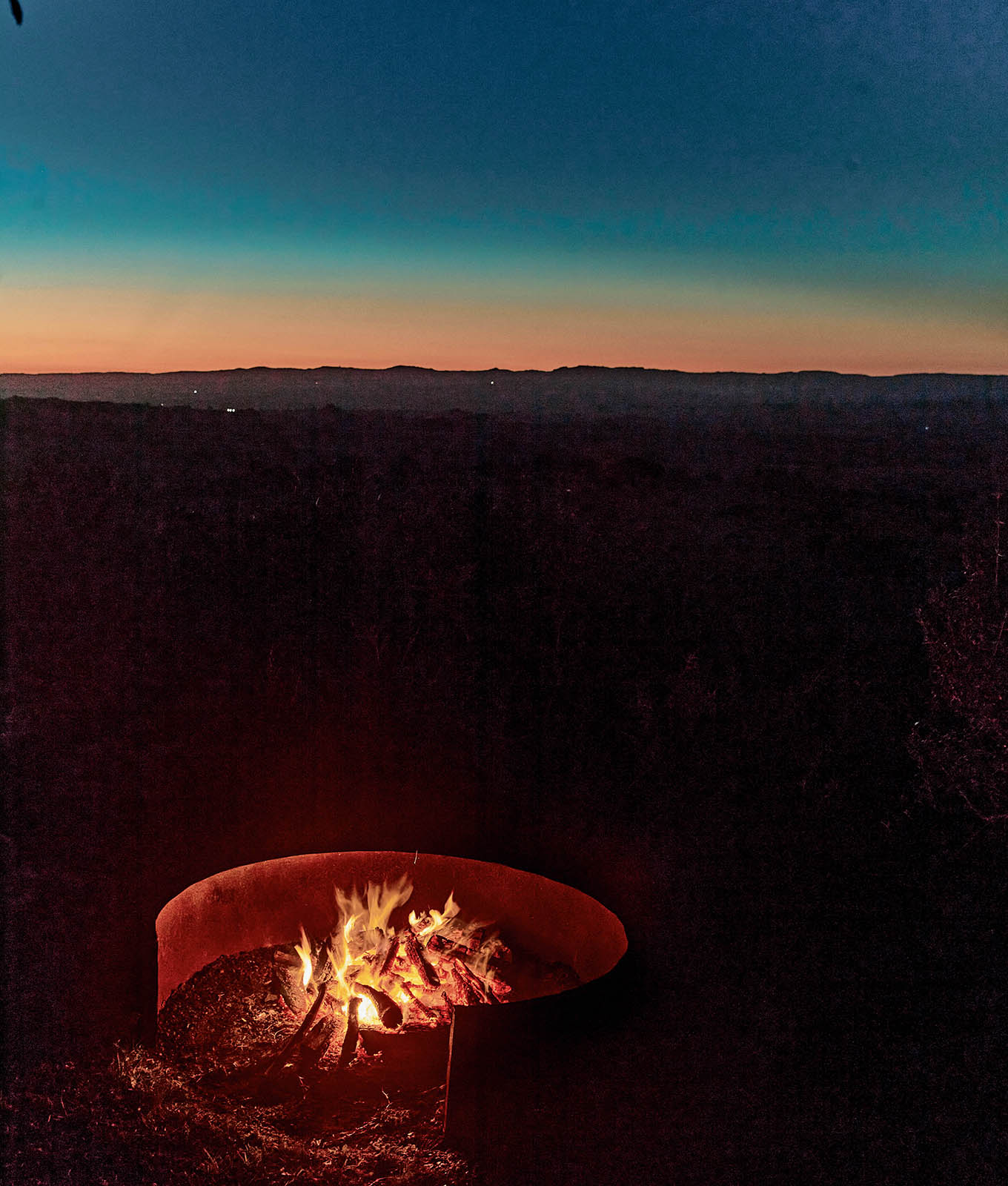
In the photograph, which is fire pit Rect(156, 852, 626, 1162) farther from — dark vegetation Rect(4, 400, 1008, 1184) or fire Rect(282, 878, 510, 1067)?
dark vegetation Rect(4, 400, 1008, 1184)

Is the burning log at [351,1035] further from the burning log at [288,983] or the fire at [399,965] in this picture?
the burning log at [288,983]

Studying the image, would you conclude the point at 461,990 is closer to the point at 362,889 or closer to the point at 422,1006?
the point at 422,1006

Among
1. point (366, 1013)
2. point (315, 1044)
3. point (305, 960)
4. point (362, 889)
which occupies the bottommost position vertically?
point (315, 1044)

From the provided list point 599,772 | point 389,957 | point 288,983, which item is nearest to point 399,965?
point 389,957

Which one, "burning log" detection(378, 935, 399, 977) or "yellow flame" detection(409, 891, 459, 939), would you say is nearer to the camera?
"burning log" detection(378, 935, 399, 977)

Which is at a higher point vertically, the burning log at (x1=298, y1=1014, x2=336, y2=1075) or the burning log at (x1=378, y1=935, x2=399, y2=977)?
the burning log at (x1=378, y1=935, x2=399, y2=977)

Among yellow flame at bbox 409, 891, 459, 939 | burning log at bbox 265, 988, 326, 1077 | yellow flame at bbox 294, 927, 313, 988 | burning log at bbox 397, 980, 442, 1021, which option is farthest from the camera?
yellow flame at bbox 409, 891, 459, 939

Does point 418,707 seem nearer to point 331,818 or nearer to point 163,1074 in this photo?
point 331,818

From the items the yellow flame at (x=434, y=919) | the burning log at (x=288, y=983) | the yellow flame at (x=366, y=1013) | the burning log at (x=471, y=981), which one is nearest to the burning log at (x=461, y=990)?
the burning log at (x=471, y=981)

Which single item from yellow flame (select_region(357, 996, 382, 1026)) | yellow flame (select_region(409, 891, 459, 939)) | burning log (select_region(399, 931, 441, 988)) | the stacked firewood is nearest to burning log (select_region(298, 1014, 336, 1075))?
the stacked firewood
